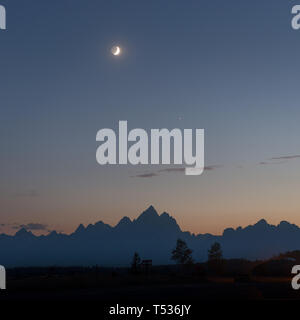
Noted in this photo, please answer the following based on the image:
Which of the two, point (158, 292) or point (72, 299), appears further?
point (158, 292)

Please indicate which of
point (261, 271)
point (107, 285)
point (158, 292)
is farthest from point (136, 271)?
point (158, 292)
